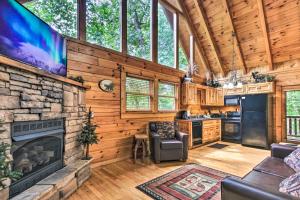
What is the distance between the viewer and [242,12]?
15.7 ft

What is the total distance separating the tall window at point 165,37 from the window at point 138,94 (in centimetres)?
103

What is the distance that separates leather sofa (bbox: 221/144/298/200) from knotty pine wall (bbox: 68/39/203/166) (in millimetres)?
2721

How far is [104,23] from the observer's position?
3844 millimetres

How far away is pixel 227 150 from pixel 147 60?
350 cm

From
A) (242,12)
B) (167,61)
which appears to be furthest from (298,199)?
(242,12)

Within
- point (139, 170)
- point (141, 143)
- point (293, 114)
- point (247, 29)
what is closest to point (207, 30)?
point (247, 29)

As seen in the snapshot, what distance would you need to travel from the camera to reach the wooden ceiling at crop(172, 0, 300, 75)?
4.40 meters

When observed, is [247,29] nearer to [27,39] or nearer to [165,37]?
[165,37]

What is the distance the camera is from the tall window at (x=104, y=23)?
360cm

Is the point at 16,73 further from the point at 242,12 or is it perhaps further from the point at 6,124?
the point at 242,12

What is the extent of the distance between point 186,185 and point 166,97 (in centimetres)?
288

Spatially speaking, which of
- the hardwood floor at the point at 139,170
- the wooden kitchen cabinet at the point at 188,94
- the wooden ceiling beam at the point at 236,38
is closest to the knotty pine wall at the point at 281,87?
the wooden ceiling beam at the point at 236,38

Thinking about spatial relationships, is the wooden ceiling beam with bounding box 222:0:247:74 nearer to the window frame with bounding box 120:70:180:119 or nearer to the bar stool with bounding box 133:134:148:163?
the window frame with bounding box 120:70:180:119

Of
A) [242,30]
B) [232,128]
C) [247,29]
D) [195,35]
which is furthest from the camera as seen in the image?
[195,35]
